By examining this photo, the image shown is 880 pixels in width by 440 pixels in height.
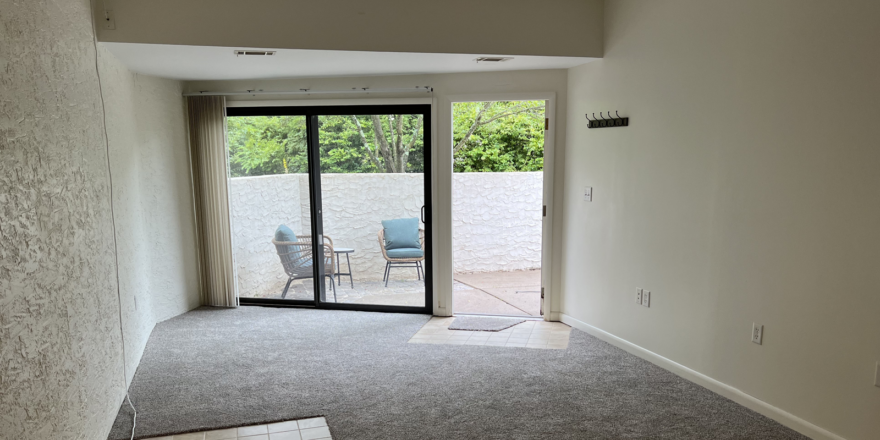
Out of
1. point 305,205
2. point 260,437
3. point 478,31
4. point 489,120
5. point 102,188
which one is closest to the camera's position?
point 260,437

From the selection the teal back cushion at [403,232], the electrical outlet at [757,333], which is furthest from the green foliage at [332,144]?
the electrical outlet at [757,333]

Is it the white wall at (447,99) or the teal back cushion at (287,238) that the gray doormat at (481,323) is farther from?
the teal back cushion at (287,238)

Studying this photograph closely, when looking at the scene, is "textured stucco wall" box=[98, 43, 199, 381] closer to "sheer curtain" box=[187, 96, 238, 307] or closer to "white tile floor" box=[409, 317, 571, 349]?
"sheer curtain" box=[187, 96, 238, 307]

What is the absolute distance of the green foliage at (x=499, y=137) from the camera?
836 cm

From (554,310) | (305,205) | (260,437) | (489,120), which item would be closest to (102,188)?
(260,437)

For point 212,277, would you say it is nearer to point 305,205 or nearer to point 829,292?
point 305,205

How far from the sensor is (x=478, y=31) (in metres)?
3.63

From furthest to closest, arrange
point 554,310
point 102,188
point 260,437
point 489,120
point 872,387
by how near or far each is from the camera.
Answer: point 489,120
point 554,310
point 102,188
point 260,437
point 872,387

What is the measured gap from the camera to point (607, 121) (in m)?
3.89

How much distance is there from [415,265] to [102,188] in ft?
8.57

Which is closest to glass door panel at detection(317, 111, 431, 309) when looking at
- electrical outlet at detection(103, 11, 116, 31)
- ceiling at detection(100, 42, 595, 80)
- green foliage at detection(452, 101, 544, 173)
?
ceiling at detection(100, 42, 595, 80)

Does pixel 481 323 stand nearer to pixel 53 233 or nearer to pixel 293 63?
pixel 293 63

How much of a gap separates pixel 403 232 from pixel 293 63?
174cm

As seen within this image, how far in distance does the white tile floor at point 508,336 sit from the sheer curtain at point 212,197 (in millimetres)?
2020
